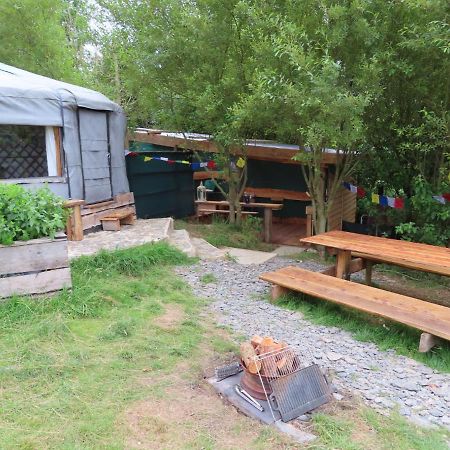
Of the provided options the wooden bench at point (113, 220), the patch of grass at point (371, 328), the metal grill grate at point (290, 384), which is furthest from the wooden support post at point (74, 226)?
the metal grill grate at point (290, 384)

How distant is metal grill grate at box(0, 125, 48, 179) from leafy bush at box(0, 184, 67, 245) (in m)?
2.73

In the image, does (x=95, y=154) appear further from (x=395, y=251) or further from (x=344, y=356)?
(x=344, y=356)

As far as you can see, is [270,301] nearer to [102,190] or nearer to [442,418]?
[442,418]

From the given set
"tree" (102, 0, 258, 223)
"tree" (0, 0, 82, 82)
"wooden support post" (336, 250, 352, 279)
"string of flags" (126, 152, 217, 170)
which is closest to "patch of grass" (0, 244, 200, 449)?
"wooden support post" (336, 250, 352, 279)

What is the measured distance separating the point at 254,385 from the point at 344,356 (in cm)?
89

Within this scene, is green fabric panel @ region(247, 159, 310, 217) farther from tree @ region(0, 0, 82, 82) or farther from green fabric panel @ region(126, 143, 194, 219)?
tree @ region(0, 0, 82, 82)

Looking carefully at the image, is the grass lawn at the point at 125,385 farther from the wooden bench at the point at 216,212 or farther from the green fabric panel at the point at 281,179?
the green fabric panel at the point at 281,179

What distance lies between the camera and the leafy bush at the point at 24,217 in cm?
365

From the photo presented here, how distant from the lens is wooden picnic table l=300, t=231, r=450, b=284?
376 centimetres

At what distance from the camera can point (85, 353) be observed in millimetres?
3006

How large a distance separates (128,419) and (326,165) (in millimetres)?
5733

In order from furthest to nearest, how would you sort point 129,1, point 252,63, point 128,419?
point 129,1 < point 252,63 < point 128,419

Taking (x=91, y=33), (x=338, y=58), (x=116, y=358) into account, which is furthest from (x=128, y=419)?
(x=91, y=33)

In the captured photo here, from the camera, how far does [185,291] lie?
446 cm
